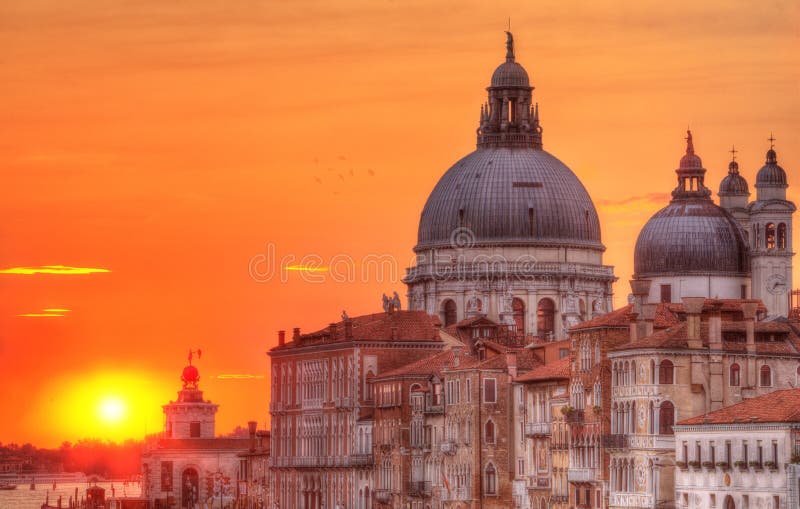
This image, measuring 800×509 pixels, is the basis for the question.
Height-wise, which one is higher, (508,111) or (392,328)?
(508,111)

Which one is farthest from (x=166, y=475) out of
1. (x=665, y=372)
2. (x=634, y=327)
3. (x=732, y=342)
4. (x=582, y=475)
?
(x=665, y=372)

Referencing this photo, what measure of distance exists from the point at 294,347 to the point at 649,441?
47219 mm

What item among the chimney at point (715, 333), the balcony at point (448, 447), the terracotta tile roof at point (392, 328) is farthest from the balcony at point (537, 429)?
the terracotta tile roof at point (392, 328)

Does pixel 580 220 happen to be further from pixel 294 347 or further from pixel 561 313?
pixel 294 347

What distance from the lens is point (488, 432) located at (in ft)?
356

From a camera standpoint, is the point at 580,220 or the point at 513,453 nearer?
the point at 513,453

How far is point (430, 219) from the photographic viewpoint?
137375 mm

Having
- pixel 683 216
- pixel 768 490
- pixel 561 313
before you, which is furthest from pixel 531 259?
pixel 768 490

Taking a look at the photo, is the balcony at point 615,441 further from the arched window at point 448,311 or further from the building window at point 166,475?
the building window at point 166,475

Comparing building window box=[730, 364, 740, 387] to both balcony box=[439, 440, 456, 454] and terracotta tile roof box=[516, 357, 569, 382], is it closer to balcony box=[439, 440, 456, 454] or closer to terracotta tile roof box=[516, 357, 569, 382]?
terracotta tile roof box=[516, 357, 569, 382]

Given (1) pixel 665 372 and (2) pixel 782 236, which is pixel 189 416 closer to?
(2) pixel 782 236

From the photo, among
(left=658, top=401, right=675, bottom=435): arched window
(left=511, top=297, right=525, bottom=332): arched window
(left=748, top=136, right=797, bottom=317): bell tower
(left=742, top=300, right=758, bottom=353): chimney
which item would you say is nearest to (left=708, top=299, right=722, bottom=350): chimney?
(left=742, top=300, right=758, bottom=353): chimney

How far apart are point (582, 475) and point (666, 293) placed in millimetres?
29078

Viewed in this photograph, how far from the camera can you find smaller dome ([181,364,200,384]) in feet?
614
